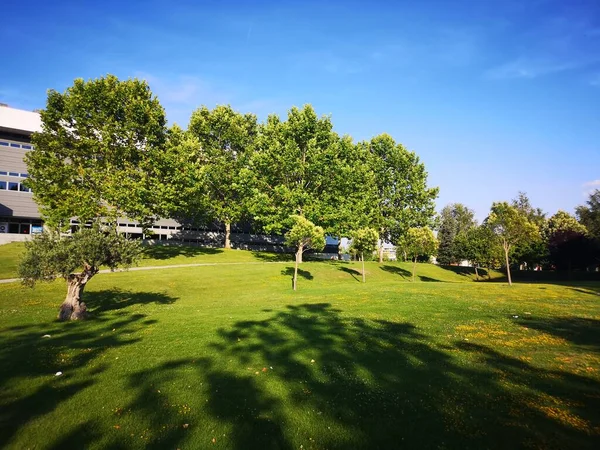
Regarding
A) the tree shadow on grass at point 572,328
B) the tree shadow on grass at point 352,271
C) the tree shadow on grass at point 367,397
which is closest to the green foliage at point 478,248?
the tree shadow on grass at point 352,271

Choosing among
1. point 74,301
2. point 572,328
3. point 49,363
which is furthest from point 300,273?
point 49,363

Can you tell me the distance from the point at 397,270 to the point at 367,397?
5553 cm

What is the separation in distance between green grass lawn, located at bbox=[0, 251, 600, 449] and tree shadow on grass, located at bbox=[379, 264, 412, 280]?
37.3 m

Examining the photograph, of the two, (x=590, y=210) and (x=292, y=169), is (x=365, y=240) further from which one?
(x=590, y=210)

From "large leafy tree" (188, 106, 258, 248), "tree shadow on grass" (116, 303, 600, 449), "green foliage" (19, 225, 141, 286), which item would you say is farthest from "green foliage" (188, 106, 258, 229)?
"tree shadow on grass" (116, 303, 600, 449)

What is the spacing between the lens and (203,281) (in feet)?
118

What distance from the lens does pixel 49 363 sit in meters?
11.7

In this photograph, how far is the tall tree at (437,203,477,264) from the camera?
90250 mm

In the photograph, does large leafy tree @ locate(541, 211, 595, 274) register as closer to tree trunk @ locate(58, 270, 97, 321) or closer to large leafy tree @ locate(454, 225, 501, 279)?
large leafy tree @ locate(454, 225, 501, 279)

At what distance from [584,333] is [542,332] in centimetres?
196

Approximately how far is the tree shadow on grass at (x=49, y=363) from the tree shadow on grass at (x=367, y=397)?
185 cm

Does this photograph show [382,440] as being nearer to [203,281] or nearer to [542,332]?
[542,332]

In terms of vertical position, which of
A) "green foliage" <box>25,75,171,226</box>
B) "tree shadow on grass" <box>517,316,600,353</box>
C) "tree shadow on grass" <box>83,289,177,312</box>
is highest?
"green foliage" <box>25,75,171,226</box>

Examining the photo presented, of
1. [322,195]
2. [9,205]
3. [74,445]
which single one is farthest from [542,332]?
[9,205]
